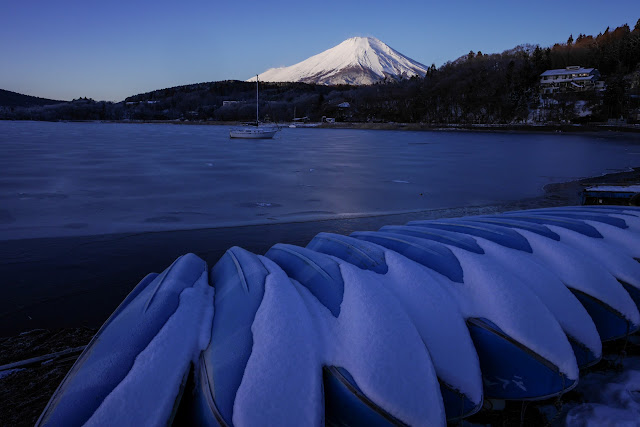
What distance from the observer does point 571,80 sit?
77.9m

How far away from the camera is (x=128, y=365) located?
1640 mm

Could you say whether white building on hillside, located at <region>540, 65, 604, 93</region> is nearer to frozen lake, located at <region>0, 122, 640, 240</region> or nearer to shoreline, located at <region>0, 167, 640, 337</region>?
frozen lake, located at <region>0, 122, 640, 240</region>

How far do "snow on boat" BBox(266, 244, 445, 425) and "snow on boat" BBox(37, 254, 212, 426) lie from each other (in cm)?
58

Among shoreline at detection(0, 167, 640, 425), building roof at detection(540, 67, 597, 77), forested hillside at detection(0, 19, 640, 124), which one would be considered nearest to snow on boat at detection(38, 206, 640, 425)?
shoreline at detection(0, 167, 640, 425)

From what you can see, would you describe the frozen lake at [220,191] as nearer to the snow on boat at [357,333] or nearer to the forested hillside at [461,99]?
the snow on boat at [357,333]

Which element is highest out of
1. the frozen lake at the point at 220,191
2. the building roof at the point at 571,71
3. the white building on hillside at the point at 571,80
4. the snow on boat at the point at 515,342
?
the building roof at the point at 571,71

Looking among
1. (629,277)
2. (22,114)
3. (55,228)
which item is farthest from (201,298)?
(22,114)

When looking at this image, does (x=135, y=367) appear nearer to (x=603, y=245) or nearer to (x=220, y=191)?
(x=603, y=245)

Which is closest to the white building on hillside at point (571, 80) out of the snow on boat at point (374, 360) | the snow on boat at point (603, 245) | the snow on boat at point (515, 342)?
the snow on boat at point (603, 245)

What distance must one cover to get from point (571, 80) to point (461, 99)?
2028 centimetres

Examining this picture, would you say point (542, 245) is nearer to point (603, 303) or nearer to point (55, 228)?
point (603, 303)

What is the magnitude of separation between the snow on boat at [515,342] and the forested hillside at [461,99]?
7357 cm

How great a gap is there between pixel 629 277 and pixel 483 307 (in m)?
1.43

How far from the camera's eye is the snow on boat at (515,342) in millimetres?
2098
